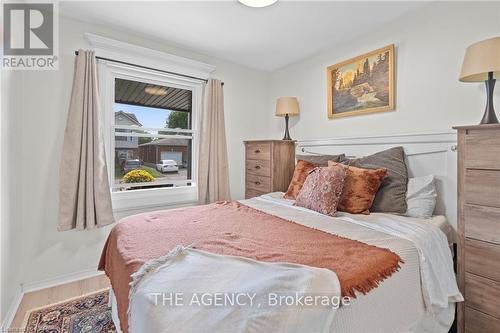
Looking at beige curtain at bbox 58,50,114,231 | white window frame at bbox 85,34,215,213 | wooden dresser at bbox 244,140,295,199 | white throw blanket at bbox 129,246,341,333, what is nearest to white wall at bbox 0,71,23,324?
beige curtain at bbox 58,50,114,231

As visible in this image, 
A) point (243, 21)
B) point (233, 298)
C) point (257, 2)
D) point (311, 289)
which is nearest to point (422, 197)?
point (311, 289)

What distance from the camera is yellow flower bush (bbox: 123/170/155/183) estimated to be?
272 centimetres

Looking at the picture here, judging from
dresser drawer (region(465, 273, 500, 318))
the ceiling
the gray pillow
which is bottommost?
dresser drawer (region(465, 273, 500, 318))

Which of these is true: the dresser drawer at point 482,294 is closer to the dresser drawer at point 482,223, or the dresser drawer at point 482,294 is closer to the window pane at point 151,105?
the dresser drawer at point 482,223

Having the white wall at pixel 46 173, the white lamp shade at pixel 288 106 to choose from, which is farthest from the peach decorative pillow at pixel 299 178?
the white wall at pixel 46 173

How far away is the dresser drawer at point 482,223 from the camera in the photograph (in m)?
1.35

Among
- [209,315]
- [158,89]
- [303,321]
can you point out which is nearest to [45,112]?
[158,89]

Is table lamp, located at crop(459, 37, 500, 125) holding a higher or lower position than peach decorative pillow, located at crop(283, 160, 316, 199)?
higher

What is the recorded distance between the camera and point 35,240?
2.20m

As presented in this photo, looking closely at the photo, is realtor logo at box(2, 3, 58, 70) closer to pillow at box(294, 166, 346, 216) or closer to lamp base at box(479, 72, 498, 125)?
pillow at box(294, 166, 346, 216)

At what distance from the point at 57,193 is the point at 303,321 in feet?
7.98

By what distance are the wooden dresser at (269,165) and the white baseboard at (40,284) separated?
1.91 m

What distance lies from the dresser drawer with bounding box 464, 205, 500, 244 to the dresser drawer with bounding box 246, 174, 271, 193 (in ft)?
5.97

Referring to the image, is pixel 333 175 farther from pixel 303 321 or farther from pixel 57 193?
pixel 57 193
